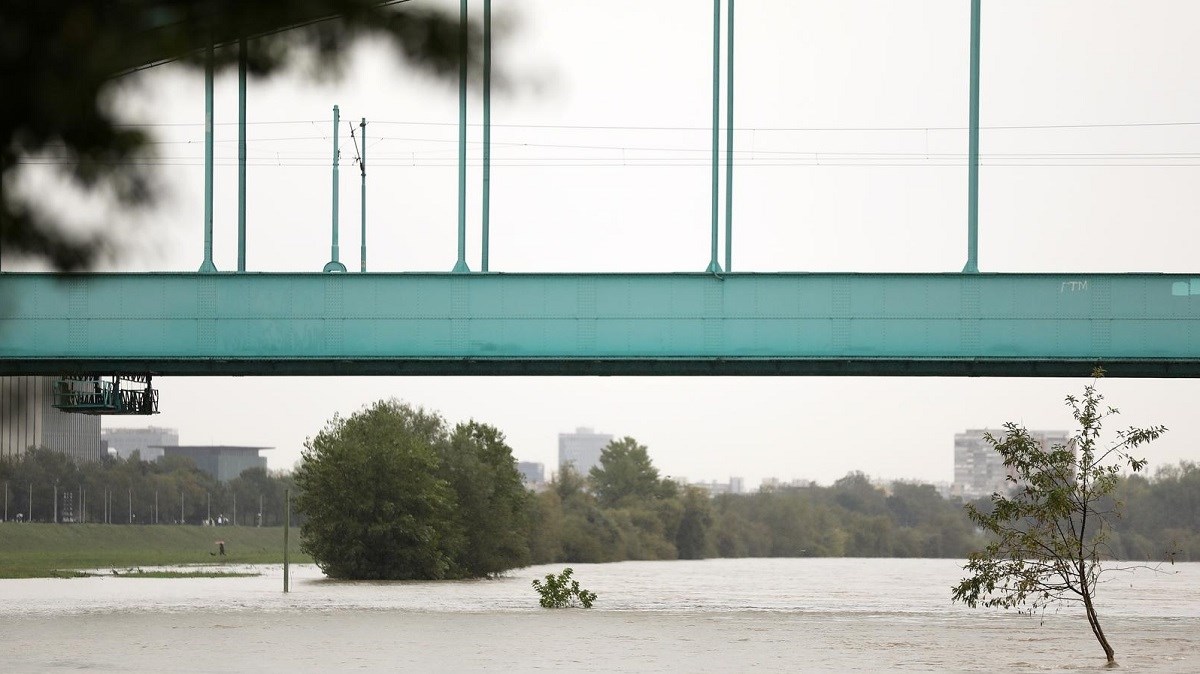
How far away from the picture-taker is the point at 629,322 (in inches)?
1443

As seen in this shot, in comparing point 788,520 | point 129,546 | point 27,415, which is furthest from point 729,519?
point 27,415

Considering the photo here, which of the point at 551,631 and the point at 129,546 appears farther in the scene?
the point at 129,546

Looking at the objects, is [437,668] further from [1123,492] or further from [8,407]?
[1123,492]

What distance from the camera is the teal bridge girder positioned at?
119ft

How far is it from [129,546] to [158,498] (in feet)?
82.0

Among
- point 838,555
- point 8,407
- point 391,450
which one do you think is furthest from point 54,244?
point 838,555

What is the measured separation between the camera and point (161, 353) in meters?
37.1

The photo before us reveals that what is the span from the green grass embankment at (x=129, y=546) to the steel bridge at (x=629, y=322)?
166 ft

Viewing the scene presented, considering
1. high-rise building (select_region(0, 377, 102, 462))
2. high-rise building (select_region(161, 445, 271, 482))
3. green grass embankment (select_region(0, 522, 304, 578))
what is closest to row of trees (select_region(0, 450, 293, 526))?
green grass embankment (select_region(0, 522, 304, 578))

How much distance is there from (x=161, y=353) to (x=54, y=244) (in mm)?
34553

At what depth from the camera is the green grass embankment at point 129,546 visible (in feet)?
316

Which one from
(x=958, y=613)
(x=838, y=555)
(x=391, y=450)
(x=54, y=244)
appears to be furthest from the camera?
(x=838, y=555)

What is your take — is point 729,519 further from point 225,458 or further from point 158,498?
point 225,458

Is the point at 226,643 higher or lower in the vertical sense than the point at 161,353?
lower
